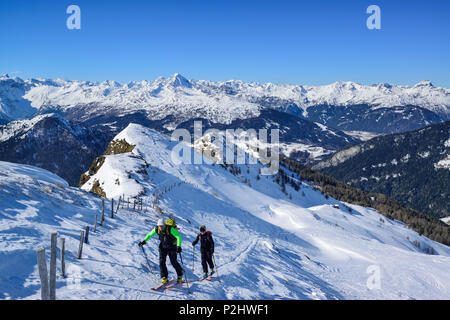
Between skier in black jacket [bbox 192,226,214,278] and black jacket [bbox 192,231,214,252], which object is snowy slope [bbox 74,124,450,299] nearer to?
skier in black jacket [bbox 192,226,214,278]

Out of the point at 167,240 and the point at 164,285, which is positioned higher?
the point at 167,240

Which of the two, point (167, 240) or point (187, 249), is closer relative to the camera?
point (167, 240)

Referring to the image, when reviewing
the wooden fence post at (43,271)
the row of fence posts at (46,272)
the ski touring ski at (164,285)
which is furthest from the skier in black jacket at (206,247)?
the wooden fence post at (43,271)

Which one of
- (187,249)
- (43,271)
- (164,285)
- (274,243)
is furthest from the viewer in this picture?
(274,243)

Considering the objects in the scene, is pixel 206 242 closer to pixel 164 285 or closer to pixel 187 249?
pixel 164 285

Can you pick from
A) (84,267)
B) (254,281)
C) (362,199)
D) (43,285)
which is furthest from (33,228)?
(362,199)

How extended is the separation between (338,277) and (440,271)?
1593 cm

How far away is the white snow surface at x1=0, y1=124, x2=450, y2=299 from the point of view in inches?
524

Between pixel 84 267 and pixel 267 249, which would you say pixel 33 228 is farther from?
pixel 267 249

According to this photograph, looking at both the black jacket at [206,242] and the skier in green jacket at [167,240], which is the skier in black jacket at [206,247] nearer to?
the black jacket at [206,242]

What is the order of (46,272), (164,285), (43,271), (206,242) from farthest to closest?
(206,242)
(164,285)
(46,272)
(43,271)

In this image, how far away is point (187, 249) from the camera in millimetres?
21734

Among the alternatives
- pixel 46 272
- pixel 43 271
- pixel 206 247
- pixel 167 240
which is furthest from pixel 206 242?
pixel 43 271
